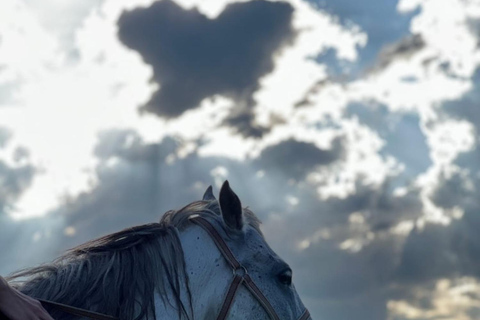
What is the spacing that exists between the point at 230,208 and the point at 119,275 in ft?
4.86

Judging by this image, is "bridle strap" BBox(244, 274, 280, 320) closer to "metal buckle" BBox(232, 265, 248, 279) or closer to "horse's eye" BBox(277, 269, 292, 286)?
"metal buckle" BBox(232, 265, 248, 279)

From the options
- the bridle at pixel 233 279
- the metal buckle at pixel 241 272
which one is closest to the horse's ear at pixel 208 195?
the bridle at pixel 233 279

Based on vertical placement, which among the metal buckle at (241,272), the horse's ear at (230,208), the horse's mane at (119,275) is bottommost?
the horse's mane at (119,275)

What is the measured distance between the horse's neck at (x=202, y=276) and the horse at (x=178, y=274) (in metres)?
0.01

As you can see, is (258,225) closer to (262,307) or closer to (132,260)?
(262,307)

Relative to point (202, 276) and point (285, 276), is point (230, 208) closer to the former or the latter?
point (202, 276)

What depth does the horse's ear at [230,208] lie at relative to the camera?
6.10m

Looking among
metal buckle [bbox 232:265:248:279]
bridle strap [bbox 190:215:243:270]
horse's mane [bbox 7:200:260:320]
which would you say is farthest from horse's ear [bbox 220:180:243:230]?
horse's mane [bbox 7:200:260:320]

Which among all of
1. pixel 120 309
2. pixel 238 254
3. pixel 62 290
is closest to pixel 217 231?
pixel 238 254

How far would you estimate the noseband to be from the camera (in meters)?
5.89

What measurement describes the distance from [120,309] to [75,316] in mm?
452

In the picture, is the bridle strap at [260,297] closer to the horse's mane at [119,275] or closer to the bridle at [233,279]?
the bridle at [233,279]

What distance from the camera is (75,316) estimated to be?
16.9 feet

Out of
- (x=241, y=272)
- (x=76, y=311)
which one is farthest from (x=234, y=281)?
(x=76, y=311)
